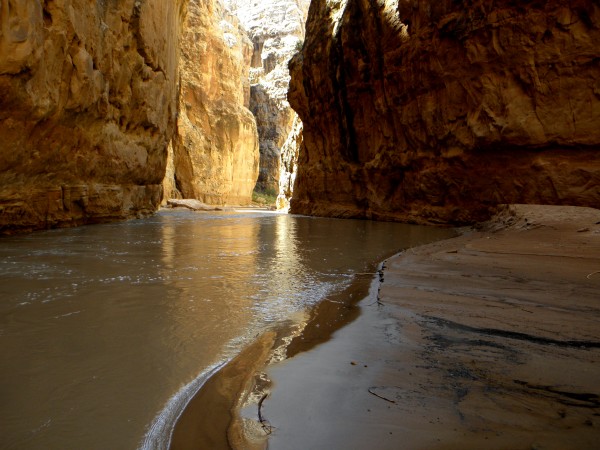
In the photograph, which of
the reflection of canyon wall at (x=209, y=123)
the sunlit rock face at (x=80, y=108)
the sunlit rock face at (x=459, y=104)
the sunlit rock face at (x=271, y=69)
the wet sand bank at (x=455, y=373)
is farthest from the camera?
the sunlit rock face at (x=271, y=69)

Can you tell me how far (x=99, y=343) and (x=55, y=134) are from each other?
310 inches

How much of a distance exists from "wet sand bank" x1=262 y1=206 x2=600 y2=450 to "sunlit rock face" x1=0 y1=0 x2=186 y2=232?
6.94 metres

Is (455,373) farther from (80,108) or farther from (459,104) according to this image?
(459,104)

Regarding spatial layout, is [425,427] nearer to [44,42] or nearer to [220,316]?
[220,316]

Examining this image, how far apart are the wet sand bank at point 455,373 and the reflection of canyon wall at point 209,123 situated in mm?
32243

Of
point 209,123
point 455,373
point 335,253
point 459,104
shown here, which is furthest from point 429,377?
point 209,123

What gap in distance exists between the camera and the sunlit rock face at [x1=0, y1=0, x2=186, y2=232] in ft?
21.6

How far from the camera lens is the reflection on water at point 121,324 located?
1.38m

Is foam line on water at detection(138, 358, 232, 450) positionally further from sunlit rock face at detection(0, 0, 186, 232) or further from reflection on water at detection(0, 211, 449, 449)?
sunlit rock face at detection(0, 0, 186, 232)

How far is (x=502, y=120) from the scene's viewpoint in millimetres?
10258

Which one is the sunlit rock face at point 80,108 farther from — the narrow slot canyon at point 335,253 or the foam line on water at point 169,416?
the foam line on water at point 169,416

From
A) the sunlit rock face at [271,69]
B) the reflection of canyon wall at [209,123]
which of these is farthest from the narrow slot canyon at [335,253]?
the sunlit rock face at [271,69]

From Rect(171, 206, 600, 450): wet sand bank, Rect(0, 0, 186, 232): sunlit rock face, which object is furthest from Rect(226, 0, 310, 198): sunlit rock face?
Rect(171, 206, 600, 450): wet sand bank

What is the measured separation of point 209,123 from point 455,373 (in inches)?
1583
